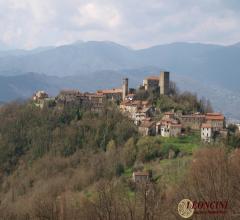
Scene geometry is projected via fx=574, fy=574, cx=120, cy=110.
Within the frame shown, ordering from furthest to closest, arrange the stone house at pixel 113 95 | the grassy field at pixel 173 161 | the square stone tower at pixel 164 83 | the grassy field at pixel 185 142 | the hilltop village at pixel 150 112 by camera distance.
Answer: the stone house at pixel 113 95 < the square stone tower at pixel 164 83 < the hilltop village at pixel 150 112 < the grassy field at pixel 185 142 < the grassy field at pixel 173 161

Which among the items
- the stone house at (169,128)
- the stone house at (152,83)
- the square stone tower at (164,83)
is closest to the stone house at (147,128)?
the stone house at (169,128)

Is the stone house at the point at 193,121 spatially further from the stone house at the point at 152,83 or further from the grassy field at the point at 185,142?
the stone house at the point at 152,83

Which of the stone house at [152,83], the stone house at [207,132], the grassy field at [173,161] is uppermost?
the stone house at [152,83]

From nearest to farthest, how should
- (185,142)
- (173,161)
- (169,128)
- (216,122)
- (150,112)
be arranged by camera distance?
(173,161) < (185,142) < (216,122) < (169,128) < (150,112)

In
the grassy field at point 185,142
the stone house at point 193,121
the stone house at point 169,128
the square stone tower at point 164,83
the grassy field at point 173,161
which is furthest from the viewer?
the square stone tower at point 164,83

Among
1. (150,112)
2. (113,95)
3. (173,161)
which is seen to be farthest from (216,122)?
(113,95)

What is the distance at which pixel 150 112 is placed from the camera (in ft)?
214

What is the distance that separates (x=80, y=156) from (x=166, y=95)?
13.4m

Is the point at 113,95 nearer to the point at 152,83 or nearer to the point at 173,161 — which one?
the point at 152,83

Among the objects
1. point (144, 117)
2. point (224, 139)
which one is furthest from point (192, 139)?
point (144, 117)

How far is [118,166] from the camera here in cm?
5628

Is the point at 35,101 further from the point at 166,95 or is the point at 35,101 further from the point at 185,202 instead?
the point at 185,202

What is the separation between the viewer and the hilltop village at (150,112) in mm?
58875

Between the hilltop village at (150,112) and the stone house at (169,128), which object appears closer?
the hilltop village at (150,112)
